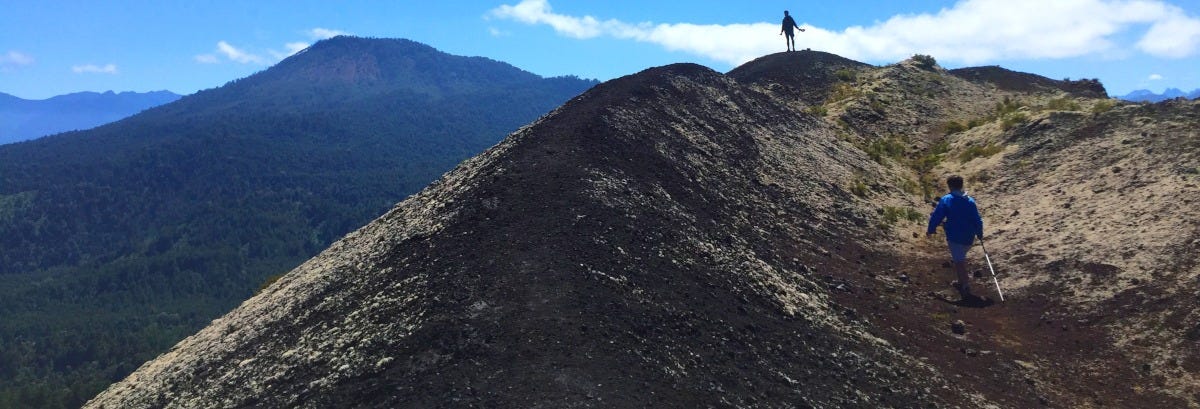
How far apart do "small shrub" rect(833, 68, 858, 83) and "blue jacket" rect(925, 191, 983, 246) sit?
2593 centimetres

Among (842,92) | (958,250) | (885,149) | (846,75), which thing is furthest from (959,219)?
(846,75)

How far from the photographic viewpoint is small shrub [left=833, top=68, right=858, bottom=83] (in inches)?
1668

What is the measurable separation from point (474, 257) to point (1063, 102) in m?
29.1

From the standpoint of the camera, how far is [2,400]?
95.7 metres

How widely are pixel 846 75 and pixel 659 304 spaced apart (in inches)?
1313

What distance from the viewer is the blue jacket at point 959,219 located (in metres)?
17.2

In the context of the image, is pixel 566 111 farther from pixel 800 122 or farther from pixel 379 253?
pixel 800 122

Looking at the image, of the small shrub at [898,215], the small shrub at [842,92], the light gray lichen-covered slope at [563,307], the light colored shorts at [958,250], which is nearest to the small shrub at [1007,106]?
the small shrub at [842,92]

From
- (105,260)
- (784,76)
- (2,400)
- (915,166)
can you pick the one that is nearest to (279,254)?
(105,260)

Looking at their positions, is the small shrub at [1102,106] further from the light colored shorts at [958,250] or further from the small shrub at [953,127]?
the light colored shorts at [958,250]

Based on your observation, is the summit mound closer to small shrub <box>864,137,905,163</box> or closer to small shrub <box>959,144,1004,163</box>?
small shrub <box>959,144,1004,163</box>

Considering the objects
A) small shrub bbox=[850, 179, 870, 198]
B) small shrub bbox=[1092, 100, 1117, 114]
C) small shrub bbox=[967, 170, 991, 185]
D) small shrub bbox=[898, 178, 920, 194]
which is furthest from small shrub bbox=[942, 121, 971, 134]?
small shrub bbox=[850, 179, 870, 198]

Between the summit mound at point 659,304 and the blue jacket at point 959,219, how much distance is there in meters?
1.38

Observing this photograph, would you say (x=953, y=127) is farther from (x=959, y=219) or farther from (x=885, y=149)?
(x=959, y=219)
